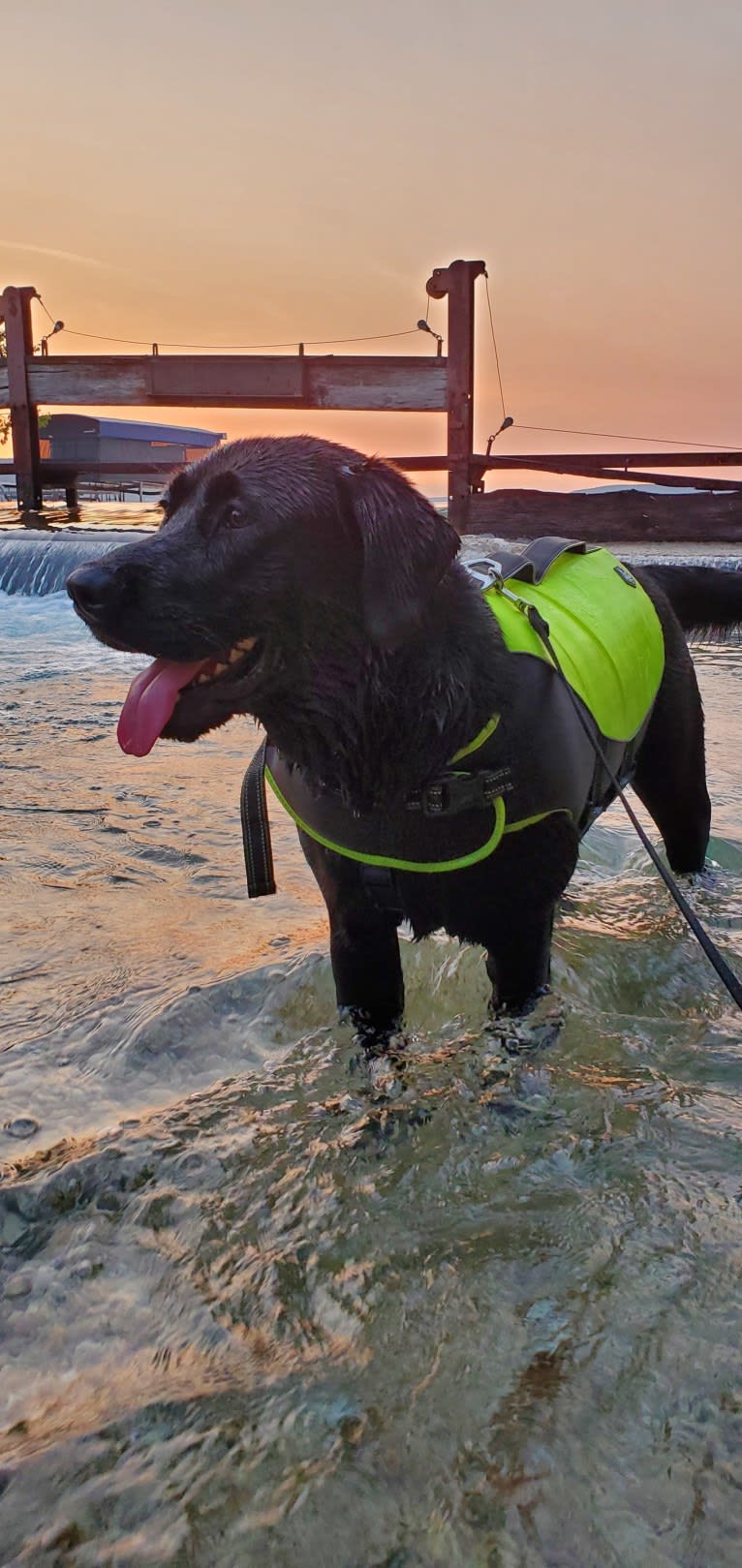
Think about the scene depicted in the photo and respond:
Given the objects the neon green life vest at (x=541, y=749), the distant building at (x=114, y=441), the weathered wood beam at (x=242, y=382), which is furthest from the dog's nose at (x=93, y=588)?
the distant building at (x=114, y=441)

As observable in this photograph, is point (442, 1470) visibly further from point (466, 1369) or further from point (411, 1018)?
point (411, 1018)

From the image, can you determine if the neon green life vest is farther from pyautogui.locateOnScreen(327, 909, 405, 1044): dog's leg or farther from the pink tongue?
the pink tongue

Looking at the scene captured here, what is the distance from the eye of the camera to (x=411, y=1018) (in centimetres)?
288

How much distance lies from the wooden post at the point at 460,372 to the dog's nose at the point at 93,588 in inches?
491

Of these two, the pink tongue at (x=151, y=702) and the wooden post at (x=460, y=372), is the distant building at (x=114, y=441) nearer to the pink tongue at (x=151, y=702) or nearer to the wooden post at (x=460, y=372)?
the wooden post at (x=460, y=372)

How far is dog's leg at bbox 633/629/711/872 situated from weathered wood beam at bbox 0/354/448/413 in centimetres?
1163

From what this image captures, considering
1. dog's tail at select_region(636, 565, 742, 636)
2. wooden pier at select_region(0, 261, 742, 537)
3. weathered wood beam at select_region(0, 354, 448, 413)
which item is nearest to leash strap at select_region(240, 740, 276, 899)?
dog's tail at select_region(636, 565, 742, 636)

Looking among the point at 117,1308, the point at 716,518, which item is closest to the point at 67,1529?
the point at 117,1308

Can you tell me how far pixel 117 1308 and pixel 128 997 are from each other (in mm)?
1188

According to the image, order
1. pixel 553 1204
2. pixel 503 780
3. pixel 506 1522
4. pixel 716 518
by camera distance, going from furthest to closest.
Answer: pixel 716 518
pixel 503 780
pixel 553 1204
pixel 506 1522

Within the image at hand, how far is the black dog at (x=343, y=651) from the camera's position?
2.00m

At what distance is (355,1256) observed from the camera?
1869 millimetres

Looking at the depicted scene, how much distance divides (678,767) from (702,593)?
0.72m

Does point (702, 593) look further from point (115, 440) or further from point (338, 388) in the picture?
point (115, 440)
